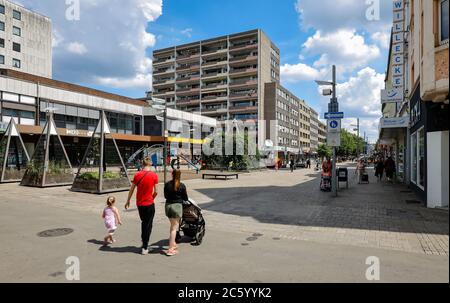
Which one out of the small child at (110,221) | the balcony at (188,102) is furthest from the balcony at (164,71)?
the small child at (110,221)

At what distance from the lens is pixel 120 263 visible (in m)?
5.07

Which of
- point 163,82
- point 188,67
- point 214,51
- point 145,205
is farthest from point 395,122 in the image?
point 163,82

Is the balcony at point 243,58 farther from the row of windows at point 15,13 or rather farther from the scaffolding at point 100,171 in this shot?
the scaffolding at point 100,171

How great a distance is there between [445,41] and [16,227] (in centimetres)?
1220

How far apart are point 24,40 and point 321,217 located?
5927cm

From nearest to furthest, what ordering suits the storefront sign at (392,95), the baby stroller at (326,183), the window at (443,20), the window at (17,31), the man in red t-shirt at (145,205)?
the man in red t-shirt at (145,205)
the window at (443,20)
the baby stroller at (326,183)
the storefront sign at (392,95)
the window at (17,31)

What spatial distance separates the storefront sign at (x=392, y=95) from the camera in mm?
18656

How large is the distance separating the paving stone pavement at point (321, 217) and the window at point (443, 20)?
197 inches

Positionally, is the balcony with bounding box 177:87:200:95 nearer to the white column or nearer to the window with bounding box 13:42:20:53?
the window with bounding box 13:42:20:53

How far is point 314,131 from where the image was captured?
389 feet

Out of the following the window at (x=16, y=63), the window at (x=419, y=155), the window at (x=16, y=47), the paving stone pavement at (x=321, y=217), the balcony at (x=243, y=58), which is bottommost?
the paving stone pavement at (x=321, y=217)

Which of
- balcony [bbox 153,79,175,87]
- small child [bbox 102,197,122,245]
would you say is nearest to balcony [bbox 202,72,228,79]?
balcony [bbox 153,79,175,87]
